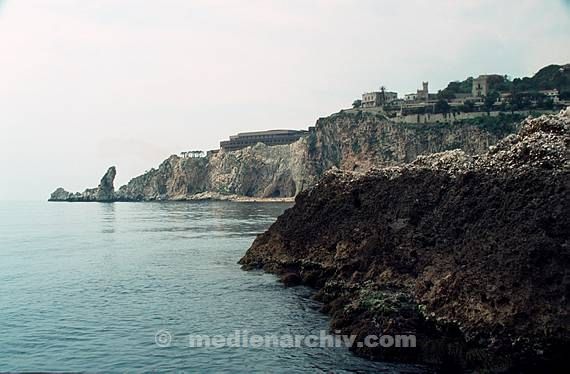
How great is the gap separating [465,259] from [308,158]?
13431 centimetres

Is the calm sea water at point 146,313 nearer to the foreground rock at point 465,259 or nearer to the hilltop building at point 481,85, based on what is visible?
the foreground rock at point 465,259

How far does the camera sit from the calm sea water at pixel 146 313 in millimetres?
18547

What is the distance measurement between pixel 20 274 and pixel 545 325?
32.6 meters

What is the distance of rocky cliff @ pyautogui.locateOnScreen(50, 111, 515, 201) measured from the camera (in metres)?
126

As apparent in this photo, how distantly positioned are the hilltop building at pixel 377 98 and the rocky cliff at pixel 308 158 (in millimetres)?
20890

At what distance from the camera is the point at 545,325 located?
15.7 meters

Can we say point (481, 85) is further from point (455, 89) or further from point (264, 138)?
point (264, 138)

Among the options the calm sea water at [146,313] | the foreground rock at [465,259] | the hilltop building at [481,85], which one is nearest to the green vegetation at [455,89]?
the hilltop building at [481,85]

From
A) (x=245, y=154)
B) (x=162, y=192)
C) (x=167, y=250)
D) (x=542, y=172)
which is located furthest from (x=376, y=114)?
(x=542, y=172)

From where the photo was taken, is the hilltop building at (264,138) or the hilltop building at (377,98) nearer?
the hilltop building at (377,98)

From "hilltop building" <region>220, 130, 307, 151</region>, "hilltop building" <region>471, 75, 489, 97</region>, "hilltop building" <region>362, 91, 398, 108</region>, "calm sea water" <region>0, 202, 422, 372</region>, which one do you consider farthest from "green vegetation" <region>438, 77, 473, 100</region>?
"calm sea water" <region>0, 202, 422, 372</region>

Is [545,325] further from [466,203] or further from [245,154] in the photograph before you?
[245,154]

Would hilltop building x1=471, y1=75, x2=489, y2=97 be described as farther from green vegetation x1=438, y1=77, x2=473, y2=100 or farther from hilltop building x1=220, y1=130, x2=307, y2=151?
hilltop building x1=220, y1=130, x2=307, y2=151

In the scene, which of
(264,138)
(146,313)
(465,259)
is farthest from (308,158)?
(465,259)
